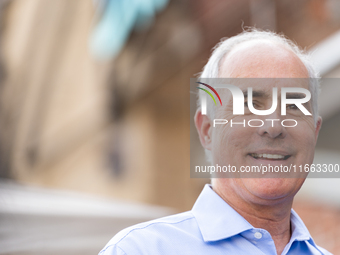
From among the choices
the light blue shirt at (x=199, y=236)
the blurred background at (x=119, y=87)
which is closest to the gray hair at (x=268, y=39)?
the light blue shirt at (x=199, y=236)

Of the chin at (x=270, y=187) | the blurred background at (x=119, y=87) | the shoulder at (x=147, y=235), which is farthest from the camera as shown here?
the blurred background at (x=119, y=87)

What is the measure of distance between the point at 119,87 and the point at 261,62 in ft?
10.6

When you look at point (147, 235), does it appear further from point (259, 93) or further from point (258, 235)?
point (259, 93)

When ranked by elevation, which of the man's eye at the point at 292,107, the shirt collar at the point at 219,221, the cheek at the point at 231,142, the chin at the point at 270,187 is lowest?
the shirt collar at the point at 219,221

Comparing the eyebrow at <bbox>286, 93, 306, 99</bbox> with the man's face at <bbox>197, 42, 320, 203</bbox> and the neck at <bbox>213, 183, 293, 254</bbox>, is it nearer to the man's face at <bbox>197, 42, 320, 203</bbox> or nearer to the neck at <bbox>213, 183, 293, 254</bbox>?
the man's face at <bbox>197, 42, 320, 203</bbox>

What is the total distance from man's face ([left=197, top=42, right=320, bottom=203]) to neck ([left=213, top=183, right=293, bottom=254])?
25 millimetres

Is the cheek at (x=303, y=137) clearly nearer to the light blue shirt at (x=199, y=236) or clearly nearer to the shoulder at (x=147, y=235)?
the light blue shirt at (x=199, y=236)

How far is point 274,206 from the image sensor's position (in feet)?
3.86

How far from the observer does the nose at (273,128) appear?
1.13 metres

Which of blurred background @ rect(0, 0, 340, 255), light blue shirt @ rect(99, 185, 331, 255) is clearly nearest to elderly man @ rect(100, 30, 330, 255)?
light blue shirt @ rect(99, 185, 331, 255)

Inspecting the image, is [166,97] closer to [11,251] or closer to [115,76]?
[115,76]

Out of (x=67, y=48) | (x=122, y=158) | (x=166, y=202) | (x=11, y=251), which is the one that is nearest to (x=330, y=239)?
(x=166, y=202)

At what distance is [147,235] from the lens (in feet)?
3.44

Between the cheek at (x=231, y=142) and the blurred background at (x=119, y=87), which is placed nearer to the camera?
the cheek at (x=231, y=142)
